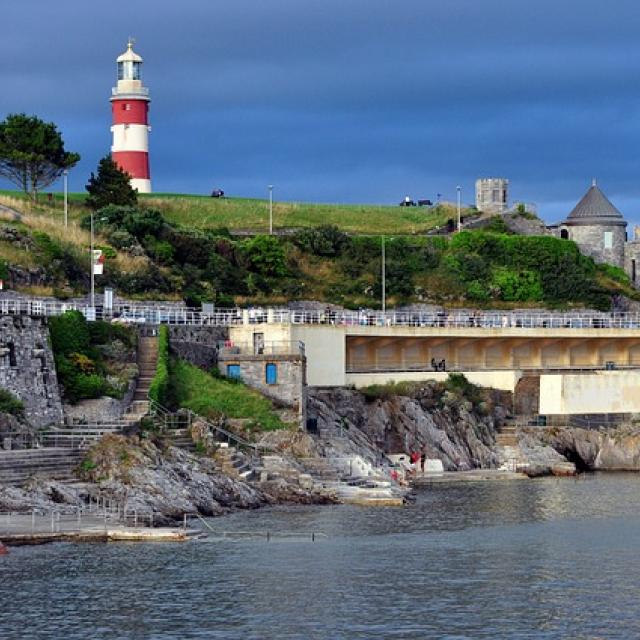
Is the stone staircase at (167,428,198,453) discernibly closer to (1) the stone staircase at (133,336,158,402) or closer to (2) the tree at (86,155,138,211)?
(1) the stone staircase at (133,336,158,402)

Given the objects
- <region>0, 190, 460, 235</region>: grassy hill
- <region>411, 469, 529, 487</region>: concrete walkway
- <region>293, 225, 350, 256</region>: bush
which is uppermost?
<region>0, 190, 460, 235</region>: grassy hill

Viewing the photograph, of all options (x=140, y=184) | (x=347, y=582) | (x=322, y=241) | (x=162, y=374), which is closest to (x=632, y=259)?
(x=322, y=241)

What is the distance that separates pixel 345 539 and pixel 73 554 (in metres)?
9.30

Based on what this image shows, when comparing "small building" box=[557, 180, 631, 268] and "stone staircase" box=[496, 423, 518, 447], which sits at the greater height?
"small building" box=[557, 180, 631, 268]

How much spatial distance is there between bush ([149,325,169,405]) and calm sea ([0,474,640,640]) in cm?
969

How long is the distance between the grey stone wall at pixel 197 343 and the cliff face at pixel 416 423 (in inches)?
192

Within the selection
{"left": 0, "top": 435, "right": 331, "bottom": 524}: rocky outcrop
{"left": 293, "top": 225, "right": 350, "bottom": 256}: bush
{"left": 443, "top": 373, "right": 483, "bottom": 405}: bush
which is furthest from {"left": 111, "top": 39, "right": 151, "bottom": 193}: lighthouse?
{"left": 0, "top": 435, "right": 331, "bottom": 524}: rocky outcrop

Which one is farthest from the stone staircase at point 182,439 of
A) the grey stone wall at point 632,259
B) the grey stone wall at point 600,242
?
the grey stone wall at point 632,259

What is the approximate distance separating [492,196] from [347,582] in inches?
3459

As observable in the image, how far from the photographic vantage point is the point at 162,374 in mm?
75188

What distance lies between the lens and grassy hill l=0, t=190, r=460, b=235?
124 meters

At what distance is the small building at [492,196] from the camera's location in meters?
136

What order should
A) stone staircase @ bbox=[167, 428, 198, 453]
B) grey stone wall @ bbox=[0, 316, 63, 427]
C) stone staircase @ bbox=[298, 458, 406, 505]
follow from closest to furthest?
stone staircase @ bbox=[298, 458, 406, 505], stone staircase @ bbox=[167, 428, 198, 453], grey stone wall @ bbox=[0, 316, 63, 427]

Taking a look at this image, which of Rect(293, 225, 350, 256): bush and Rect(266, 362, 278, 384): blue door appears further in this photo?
Rect(293, 225, 350, 256): bush
